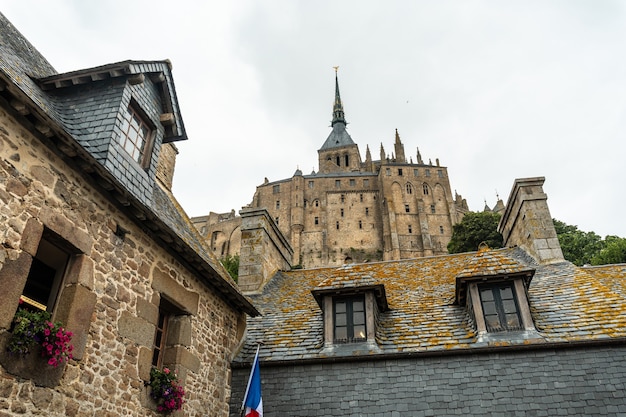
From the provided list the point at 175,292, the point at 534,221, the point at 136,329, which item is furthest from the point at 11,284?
the point at 534,221

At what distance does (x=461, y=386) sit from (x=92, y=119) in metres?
7.56

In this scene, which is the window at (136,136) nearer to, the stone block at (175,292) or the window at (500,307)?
the stone block at (175,292)

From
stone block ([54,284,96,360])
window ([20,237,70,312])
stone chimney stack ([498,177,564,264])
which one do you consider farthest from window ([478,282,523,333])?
window ([20,237,70,312])

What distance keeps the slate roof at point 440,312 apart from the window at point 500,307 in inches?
12.9

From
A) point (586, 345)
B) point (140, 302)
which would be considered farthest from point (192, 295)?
point (586, 345)

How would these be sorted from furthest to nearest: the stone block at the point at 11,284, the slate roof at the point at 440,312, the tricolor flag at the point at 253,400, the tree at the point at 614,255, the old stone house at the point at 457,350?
the tree at the point at 614,255
the slate roof at the point at 440,312
the tricolor flag at the point at 253,400
the old stone house at the point at 457,350
the stone block at the point at 11,284

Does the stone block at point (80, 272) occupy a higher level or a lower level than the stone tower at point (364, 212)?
lower

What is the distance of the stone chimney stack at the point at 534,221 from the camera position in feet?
37.4

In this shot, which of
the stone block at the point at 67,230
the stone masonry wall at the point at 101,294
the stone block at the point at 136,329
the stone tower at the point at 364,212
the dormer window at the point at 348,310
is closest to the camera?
the stone masonry wall at the point at 101,294

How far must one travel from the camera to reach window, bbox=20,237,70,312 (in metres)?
5.59

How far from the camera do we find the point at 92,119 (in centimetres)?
731

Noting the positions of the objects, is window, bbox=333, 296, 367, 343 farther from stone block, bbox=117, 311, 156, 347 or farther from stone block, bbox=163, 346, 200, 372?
stone block, bbox=117, 311, 156, 347

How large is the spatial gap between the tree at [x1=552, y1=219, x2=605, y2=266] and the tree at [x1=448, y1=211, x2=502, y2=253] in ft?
19.8

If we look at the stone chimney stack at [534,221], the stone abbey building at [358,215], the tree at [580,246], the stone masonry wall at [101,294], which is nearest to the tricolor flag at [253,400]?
the stone masonry wall at [101,294]
